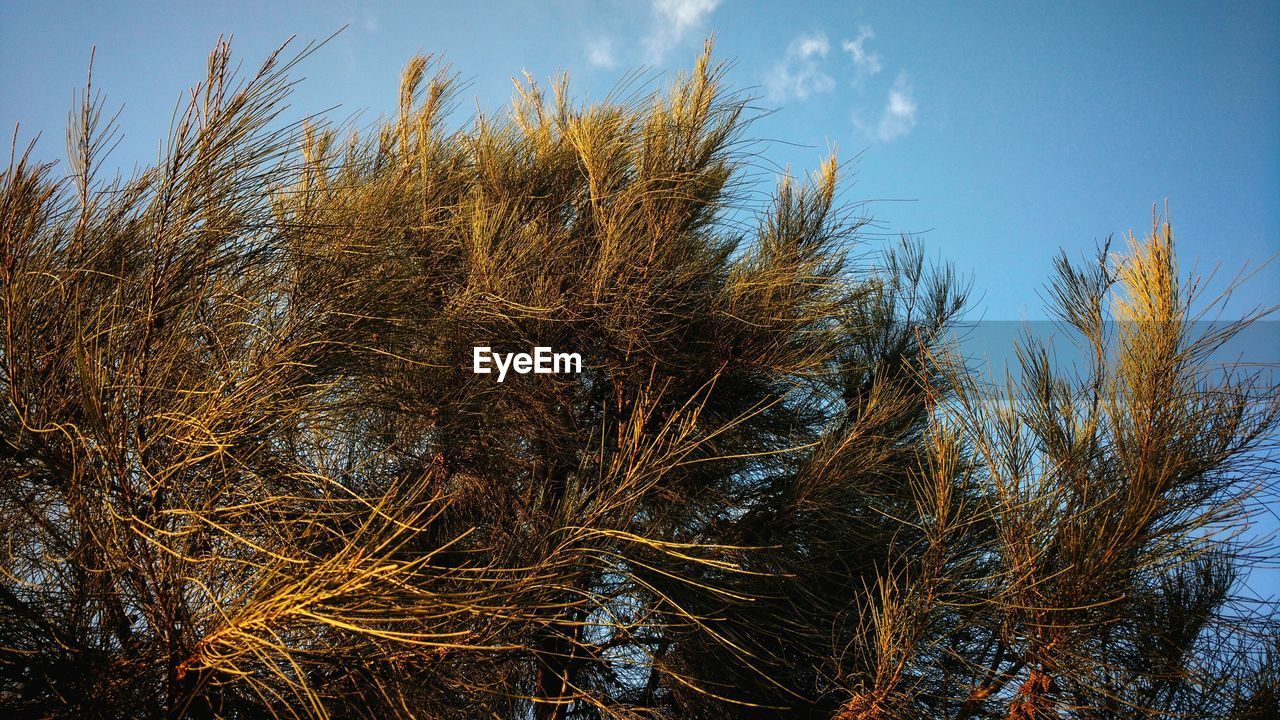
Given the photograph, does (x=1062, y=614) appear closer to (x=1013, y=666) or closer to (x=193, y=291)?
(x=1013, y=666)

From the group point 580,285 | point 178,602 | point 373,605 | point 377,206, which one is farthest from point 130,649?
point 580,285

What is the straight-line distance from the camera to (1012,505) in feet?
4.59

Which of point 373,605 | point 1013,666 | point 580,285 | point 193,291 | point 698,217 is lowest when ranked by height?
point 1013,666

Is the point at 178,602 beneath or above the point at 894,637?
above

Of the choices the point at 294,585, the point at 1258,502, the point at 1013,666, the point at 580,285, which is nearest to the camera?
the point at 294,585

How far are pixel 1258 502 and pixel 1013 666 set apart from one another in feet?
1.80

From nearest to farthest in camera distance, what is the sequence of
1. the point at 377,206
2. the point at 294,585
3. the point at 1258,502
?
the point at 294,585 → the point at 1258,502 → the point at 377,206

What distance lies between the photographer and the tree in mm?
1005

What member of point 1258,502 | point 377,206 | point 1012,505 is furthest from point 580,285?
point 1258,502

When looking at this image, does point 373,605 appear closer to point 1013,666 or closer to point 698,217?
point 1013,666

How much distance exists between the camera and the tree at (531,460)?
3.30 feet

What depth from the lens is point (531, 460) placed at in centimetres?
215

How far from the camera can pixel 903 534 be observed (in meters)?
2.15

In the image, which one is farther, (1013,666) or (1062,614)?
(1013,666)
